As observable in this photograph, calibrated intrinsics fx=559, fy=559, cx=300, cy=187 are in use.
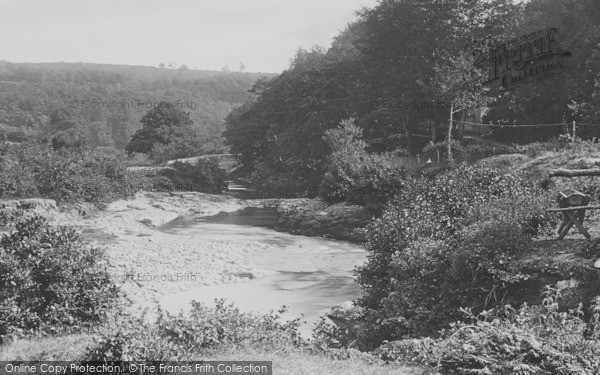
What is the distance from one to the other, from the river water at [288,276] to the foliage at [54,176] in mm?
5856

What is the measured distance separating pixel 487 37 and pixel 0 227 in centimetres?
2975

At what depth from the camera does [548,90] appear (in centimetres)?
3325

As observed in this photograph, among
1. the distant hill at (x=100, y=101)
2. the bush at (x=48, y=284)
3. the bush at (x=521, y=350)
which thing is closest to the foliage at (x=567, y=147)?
the bush at (x=521, y=350)

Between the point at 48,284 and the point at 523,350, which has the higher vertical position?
the point at 523,350

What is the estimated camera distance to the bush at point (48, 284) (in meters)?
8.88

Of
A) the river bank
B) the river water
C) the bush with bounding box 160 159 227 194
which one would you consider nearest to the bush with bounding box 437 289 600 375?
the river water

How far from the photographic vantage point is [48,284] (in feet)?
30.7

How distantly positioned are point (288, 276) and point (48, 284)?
10.8m

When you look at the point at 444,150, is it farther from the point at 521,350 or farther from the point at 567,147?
the point at 521,350

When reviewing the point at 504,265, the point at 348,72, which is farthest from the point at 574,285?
the point at 348,72

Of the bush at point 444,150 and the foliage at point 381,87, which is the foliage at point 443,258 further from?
the foliage at point 381,87

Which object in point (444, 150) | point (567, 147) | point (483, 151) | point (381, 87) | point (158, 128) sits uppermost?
point (381, 87)

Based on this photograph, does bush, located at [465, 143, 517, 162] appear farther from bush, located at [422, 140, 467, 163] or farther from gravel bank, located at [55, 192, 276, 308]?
gravel bank, located at [55, 192, 276, 308]

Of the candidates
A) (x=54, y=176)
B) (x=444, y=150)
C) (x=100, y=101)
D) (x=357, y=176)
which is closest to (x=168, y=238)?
(x=54, y=176)
